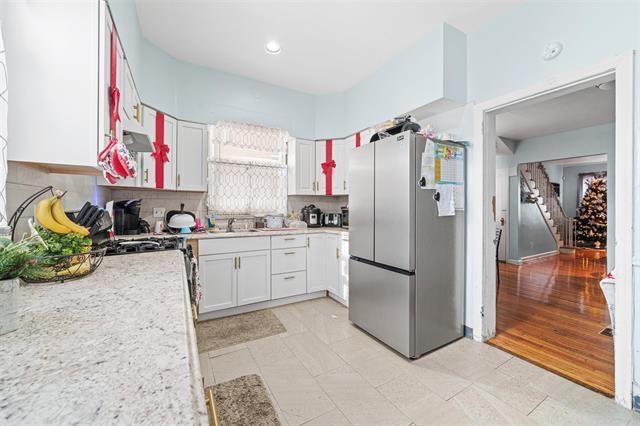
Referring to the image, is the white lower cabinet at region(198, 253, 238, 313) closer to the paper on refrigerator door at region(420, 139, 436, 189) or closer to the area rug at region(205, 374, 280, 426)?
the area rug at region(205, 374, 280, 426)

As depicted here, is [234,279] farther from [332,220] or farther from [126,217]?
[332,220]

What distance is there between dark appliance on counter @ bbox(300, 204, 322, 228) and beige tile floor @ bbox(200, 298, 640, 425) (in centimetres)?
155

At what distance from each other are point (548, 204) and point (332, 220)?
6299 mm

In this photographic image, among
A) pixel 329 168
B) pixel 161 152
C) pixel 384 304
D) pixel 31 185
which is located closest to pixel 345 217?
pixel 329 168

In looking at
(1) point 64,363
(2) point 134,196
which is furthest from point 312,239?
(1) point 64,363

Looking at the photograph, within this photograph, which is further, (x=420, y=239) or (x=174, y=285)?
(x=420, y=239)

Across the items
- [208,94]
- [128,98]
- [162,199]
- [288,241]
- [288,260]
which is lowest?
[288,260]

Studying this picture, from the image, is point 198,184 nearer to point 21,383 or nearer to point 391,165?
point 391,165

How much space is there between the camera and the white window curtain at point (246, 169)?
319 cm

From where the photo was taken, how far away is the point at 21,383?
16.5 inches

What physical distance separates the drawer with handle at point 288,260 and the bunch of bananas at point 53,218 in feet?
6.66

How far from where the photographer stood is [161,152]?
2691 millimetres

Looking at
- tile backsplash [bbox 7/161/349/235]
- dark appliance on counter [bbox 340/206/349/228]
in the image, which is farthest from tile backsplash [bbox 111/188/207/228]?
dark appliance on counter [bbox 340/206/349/228]

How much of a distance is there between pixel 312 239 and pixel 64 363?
279cm
